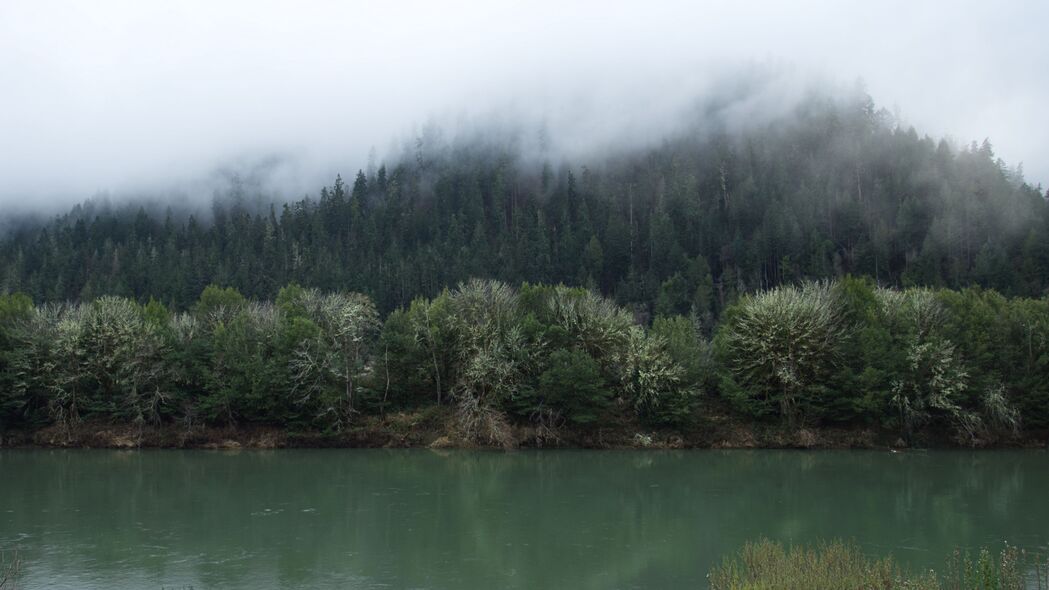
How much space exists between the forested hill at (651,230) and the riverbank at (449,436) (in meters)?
43.8

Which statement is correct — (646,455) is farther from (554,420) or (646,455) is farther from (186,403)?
(186,403)

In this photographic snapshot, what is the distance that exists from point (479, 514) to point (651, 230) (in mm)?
106413

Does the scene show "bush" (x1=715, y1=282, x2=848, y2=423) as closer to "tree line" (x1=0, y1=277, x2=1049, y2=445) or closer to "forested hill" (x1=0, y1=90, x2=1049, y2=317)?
"tree line" (x1=0, y1=277, x2=1049, y2=445)

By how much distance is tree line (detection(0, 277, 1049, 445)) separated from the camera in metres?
59.7

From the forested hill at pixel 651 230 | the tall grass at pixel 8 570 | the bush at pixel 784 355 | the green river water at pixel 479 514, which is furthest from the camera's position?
the forested hill at pixel 651 230

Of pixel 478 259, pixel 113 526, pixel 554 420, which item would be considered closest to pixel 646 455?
pixel 554 420

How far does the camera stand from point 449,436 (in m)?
63.7

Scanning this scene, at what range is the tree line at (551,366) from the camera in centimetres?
5969

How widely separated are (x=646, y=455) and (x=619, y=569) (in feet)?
115

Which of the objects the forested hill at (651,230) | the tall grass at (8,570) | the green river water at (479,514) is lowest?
the green river water at (479,514)

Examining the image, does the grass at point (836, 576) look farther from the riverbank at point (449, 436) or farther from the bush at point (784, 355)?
the riverbank at point (449, 436)

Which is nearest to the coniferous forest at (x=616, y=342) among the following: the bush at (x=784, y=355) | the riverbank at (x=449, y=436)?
the bush at (x=784, y=355)

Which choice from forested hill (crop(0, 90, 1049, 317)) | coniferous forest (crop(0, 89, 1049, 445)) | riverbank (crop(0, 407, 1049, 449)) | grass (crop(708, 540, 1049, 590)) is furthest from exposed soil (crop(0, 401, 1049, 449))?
grass (crop(708, 540, 1049, 590))

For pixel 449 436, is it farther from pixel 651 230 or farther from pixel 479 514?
pixel 651 230
